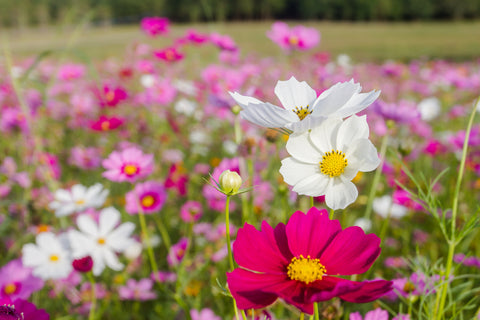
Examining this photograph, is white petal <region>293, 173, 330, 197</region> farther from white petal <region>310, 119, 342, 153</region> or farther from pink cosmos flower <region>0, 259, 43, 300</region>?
pink cosmos flower <region>0, 259, 43, 300</region>

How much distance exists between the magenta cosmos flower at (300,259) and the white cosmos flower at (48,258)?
511mm

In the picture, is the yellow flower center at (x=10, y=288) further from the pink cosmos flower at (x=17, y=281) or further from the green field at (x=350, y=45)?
the green field at (x=350, y=45)

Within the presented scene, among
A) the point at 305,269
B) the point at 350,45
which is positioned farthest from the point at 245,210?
the point at 350,45

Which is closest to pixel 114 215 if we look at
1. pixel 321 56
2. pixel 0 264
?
pixel 0 264

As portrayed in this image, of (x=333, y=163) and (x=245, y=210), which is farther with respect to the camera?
(x=245, y=210)

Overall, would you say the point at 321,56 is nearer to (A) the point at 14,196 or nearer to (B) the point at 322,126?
(A) the point at 14,196

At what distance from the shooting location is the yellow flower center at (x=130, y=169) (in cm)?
77

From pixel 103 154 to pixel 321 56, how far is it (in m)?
1.26

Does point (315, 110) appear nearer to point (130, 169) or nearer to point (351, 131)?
point (351, 131)

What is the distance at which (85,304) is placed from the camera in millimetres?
923

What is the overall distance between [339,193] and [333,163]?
3 cm

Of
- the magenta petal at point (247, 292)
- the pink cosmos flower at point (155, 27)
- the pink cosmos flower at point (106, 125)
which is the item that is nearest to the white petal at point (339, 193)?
the magenta petal at point (247, 292)

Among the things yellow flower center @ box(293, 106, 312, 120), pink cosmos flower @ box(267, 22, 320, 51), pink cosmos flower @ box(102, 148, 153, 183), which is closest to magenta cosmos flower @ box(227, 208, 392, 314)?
yellow flower center @ box(293, 106, 312, 120)

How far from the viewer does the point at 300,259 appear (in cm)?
40
